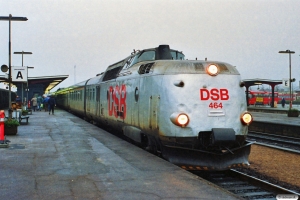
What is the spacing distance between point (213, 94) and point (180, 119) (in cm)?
103

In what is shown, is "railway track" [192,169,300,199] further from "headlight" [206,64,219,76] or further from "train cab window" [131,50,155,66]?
"train cab window" [131,50,155,66]

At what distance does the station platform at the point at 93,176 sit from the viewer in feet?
19.0

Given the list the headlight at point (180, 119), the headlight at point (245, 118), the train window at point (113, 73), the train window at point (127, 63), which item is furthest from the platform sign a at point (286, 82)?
the headlight at point (180, 119)

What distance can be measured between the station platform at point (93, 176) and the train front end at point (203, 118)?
1.98 ft

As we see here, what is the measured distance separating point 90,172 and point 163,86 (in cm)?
260

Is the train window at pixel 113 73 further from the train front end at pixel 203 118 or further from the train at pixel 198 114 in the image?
the train front end at pixel 203 118

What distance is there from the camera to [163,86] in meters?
8.45

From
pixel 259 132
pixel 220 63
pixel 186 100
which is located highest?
pixel 220 63

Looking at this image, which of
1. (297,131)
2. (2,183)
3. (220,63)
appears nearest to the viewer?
(2,183)

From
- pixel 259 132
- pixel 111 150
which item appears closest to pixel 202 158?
pixel 111 150

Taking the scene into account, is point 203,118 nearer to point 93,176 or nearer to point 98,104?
point 93,176

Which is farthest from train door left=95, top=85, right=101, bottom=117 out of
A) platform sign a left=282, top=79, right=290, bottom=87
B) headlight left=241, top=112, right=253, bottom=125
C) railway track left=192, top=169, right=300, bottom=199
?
platform sign a left=282, top=79, right=290, bottom=87

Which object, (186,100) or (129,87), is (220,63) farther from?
(129,87)

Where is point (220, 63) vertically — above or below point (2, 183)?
above
